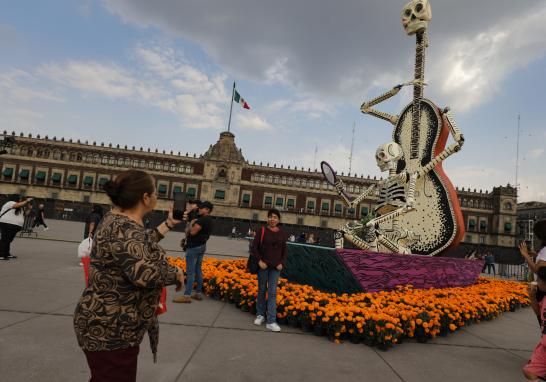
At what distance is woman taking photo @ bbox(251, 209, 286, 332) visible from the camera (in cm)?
439

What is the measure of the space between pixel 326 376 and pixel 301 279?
349 cm

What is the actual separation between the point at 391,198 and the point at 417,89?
269 centimetres

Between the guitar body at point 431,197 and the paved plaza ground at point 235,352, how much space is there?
7.68ft

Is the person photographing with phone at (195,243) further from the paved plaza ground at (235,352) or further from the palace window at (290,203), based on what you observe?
the palace window at (290,203)

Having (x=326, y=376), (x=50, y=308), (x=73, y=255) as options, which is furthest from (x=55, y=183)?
(x=326, y=376)

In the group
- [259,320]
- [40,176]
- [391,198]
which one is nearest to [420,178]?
[391,198]

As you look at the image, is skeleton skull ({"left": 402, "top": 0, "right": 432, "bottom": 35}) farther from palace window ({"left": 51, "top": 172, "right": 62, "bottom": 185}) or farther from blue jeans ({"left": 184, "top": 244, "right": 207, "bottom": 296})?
palace window ({"left": 51, "top": 172, "right": 62, "bottom": 185})

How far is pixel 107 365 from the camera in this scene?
1644mm

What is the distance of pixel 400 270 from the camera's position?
607 cm

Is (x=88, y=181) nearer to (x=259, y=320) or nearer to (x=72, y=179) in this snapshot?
(x=72, y=179)

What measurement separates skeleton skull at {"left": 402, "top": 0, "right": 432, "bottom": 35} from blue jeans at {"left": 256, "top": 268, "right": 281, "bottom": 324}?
636 cm

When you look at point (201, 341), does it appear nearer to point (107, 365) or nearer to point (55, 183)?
point (107, 365)

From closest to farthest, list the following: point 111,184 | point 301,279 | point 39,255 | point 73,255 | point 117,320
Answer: point 117,320
point 111,184
point 301,279
point 39,255
point 73,255

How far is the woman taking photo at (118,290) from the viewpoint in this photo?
5.28 ft
